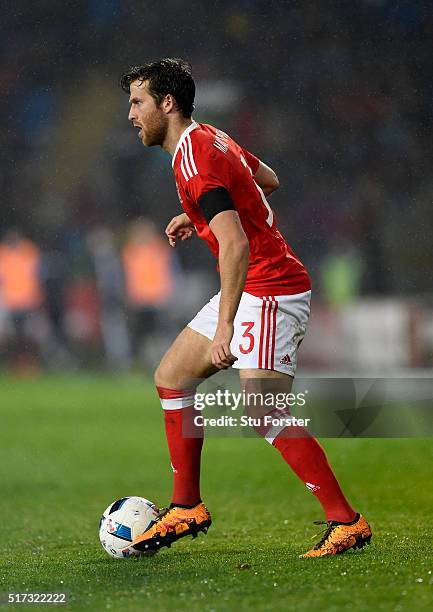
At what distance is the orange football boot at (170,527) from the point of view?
12.2 ft

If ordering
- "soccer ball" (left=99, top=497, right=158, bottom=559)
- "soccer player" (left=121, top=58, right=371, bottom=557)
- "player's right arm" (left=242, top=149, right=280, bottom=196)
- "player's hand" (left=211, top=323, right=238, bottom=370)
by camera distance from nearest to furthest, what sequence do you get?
1. "player's hand" (left=211, top=323, right=238, bottom=370)
2. "soccer player" (left=121, top=58, right=371, bottom=557)
3. "soccer ball" (left=99, top=497, right=158, bottom=559)
4. "player's right arm" (left=242, top=149, right=280, bottom=196)

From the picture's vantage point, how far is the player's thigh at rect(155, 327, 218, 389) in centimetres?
376

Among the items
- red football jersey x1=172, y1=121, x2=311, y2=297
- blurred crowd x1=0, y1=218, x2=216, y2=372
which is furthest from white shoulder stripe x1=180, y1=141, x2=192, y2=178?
blurred crowd x1=0, y1=218, x2=216, y2=372

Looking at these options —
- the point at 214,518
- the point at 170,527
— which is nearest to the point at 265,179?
the point at 170,527

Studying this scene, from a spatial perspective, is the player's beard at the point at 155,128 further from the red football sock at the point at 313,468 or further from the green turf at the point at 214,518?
the green turf at the point at 214,518

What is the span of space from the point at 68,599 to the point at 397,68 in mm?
11760

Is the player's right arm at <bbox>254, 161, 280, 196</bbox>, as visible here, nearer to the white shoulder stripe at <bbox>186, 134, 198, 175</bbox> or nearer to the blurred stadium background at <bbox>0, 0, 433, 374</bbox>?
the white shoulder stripe at <bbox>186, 134, 198, 175</bbox>

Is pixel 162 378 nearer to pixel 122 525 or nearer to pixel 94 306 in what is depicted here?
pixel 122 525

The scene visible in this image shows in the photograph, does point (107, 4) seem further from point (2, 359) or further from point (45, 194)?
point (2, 359)

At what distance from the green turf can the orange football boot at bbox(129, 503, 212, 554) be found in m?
0.06

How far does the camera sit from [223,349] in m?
3.33

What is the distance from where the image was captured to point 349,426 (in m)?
6.84

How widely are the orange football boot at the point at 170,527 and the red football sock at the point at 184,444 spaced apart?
0.04 meters

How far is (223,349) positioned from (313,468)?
0.55 meters
